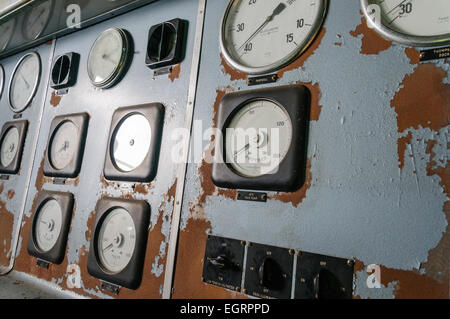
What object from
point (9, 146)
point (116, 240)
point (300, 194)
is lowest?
point (116, 240)

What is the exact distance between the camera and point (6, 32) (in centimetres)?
238

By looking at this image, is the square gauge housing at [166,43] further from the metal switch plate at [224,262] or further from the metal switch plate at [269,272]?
the metal switch plate at [269,272]

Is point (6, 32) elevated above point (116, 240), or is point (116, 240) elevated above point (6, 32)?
point (6, 32)

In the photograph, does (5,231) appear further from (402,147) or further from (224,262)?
(402,147)

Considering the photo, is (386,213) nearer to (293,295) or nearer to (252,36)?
(293,295)

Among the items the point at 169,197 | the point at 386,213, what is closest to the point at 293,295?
the point at 386,213

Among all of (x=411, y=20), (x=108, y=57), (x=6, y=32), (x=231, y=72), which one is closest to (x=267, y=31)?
(x=231, y=72)

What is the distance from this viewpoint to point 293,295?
3.52 feet

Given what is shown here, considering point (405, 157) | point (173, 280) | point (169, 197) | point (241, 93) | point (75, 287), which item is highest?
point (241, 93)

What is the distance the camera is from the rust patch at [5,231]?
2.17 metres

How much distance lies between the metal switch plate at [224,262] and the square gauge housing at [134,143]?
0.51 m

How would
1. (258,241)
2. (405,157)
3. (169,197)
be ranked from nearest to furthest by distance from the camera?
(405,157) → (258,241) → (169,197)

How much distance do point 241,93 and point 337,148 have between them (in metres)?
0.48

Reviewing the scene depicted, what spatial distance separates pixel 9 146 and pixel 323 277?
102 inches
